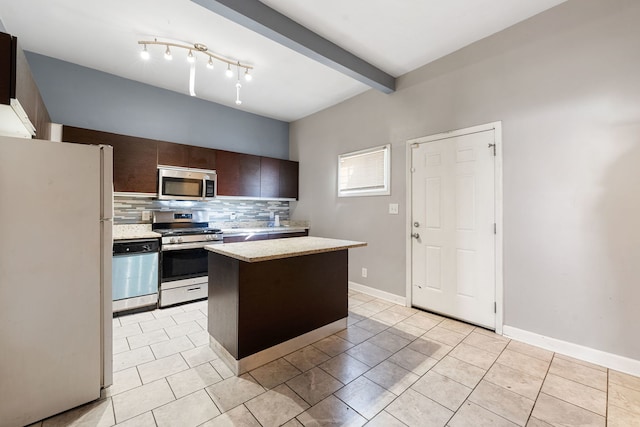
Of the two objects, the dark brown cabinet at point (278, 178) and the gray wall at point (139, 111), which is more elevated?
the gray wall at point (139, 111)

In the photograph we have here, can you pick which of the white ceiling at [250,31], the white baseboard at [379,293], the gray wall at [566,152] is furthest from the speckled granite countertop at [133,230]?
the gray wall at [566,152]

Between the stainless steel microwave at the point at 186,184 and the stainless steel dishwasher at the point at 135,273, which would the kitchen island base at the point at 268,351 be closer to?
the stainless steel dishwasher at the point at 135,273

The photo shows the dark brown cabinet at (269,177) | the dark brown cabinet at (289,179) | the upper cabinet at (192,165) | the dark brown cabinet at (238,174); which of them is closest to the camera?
the upper cabinet at (192,165)

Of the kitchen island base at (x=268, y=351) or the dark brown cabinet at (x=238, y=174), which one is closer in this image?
the kitchen island base at (x=268, y=351)

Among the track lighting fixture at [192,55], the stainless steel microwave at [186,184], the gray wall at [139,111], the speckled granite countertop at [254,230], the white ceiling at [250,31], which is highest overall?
the white ceiling at [250,31]

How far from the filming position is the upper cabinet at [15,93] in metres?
1.50

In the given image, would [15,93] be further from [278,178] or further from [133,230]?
[278,178]

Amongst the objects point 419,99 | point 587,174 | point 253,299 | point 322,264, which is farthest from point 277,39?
point 587,174

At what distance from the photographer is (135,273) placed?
309cm

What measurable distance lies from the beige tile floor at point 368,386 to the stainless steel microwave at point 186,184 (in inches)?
68.9

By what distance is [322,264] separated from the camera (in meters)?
2.53

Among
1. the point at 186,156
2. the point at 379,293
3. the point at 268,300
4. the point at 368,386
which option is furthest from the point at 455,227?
the point at 186,156

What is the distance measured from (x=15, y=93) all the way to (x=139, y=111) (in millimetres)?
2335

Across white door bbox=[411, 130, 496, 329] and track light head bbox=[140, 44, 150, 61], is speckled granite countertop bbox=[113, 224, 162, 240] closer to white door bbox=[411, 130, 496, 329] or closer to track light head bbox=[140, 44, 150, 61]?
track light head bbox=[140, 44, 150, 61]
